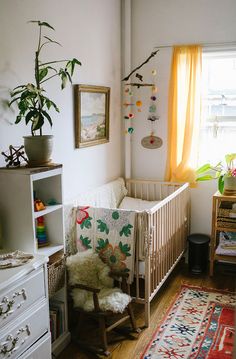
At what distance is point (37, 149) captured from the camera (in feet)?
7.04

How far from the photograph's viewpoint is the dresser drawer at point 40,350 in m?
1.86

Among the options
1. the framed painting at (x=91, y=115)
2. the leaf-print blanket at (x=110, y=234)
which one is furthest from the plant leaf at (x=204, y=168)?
the leaf-print blanket at (x=110, y=234)

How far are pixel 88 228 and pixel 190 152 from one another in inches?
53.8

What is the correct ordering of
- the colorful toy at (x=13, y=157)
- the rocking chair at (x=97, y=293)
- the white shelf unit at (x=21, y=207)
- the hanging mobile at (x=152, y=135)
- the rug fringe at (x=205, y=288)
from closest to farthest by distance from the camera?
the white shelf unit at (x=21, y=207) < the colorful toy at (x=13, y=157) < the rocking chair at (x=97, y=293) < the rug fringe at (x=205, y=288) < the hanging mobile at (x=152, y=135)

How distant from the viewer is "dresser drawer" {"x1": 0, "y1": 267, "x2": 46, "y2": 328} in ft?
5.50

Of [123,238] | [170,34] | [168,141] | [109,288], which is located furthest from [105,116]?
[109,288]

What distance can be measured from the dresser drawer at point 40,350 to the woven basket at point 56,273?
0.35 m

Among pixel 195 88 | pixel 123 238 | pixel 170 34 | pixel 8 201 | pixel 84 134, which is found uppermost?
pixel 170 34

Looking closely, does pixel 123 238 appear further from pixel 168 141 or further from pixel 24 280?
pixel 168 141

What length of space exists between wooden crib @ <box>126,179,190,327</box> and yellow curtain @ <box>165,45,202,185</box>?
0.64ft

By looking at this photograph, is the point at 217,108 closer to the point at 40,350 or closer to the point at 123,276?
Answer: the point at 123,276

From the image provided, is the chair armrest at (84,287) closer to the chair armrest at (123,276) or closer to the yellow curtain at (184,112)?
the chair armrest at (123,276)

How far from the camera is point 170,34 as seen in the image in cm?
360

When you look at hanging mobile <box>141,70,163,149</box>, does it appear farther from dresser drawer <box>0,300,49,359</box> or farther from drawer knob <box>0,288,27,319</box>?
drawer knob <box>0,288,27,319</box>
